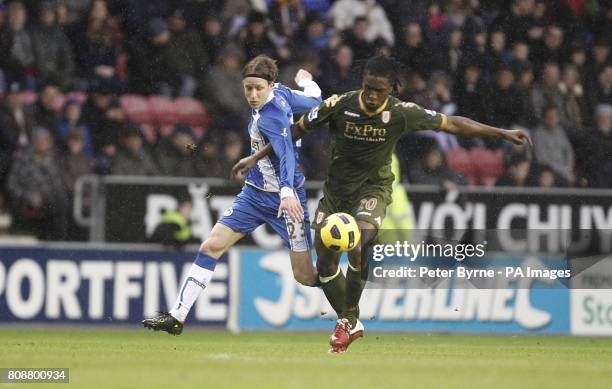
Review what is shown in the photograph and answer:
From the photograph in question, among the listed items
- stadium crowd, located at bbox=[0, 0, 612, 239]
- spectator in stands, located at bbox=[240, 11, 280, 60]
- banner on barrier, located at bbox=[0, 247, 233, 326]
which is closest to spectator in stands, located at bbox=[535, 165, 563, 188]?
stadium crowd, located at bbox=[0, 0, 612, 239]

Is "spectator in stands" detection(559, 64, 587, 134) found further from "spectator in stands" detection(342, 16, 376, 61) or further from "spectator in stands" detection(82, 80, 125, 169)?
"spectator in stands" detection(82, 80, 125, 169)

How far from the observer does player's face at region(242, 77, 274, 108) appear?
10.2 m

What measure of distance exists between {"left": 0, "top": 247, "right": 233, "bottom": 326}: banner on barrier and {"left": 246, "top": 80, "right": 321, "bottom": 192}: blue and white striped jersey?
10.8 ft

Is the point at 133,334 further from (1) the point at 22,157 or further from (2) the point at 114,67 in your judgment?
(2) the point at 114,67

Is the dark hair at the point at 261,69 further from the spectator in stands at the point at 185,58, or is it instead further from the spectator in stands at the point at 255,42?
the spectator in stands at the point at 255,42

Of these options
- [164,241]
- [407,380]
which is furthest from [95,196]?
[407,380]

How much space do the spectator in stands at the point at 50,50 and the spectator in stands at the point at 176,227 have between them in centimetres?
249

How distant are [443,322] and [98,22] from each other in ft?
18.3

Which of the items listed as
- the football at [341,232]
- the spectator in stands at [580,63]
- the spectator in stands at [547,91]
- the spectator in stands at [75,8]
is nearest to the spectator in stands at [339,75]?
the spectator in stands at [547,91]

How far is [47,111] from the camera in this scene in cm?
1487

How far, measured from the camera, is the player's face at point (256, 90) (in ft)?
33.6

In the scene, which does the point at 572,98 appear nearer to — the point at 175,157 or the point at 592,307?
the point at 592,307

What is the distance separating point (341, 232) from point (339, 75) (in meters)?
6.83

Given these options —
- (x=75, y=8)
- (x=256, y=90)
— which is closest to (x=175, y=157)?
(x=75, y=8)
